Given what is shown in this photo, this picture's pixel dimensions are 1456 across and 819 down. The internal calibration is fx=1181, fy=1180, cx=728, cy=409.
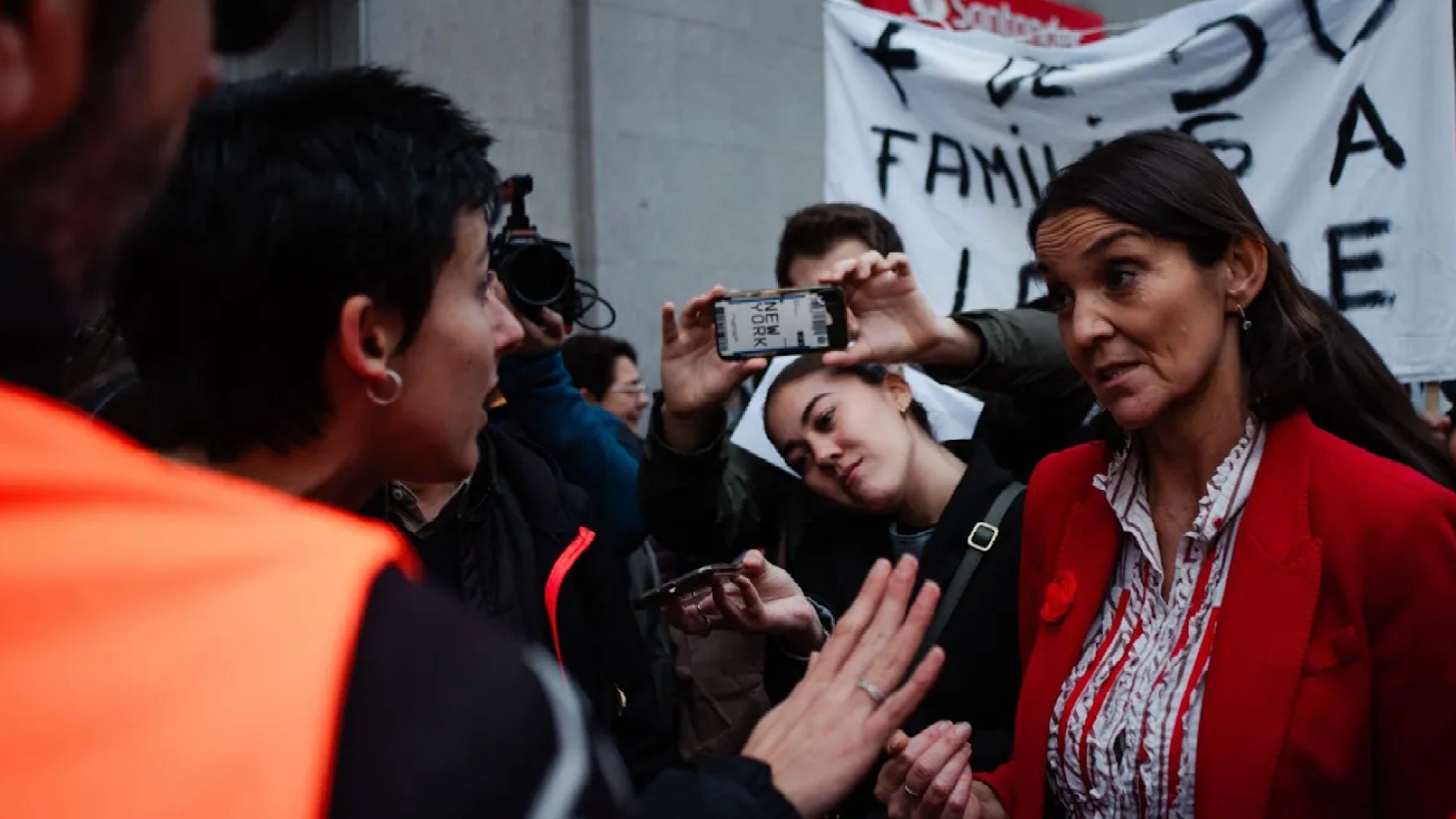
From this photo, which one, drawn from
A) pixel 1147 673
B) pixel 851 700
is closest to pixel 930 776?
pixel 1147 673

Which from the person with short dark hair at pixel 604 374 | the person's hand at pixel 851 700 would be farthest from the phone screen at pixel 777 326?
the person with short dark hair at pixel 604 374

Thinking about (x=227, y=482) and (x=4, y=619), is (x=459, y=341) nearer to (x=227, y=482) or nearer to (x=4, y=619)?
(x=227, y=482)

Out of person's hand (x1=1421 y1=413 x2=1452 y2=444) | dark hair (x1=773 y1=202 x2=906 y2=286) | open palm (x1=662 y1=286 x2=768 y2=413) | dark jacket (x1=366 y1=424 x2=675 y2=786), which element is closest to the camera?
dark jacket (x1=366 y1=424 x2=675 y2=786)

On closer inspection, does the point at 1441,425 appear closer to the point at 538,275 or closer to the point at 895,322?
the point at 895,322

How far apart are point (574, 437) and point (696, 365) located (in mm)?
357

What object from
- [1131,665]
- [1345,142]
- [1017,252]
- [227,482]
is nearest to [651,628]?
[1017,252]

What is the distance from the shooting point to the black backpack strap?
7.28ft

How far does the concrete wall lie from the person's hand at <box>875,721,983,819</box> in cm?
405

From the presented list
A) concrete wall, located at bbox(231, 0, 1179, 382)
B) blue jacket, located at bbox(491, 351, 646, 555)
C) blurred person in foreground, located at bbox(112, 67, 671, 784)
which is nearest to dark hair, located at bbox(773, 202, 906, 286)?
blue jacket, located at bbox(491, 351, 646, 555)

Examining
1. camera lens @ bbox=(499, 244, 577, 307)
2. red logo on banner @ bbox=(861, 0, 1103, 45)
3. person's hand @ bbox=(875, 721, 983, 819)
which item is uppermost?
red logo on banner @ bbox=(861, 0, 1103, 45)

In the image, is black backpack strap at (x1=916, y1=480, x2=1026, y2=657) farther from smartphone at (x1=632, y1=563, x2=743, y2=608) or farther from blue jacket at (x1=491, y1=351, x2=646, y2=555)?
blue jacket at (x1=491, y1=351, x2=646, y2=555)

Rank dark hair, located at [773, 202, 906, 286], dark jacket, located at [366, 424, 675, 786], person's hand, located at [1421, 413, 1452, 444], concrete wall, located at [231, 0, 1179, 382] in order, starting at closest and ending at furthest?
1. dark jacket, located at [366, 424, 675, 786]
2. person's hand, located at [1421, 413, 1452, 444]
3. dark hair, located at [773, 202, 906, 286]
4. concrete wall, located at [231, 0, 1179, 382]

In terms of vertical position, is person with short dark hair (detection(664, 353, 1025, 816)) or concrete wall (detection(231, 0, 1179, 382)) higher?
concrete wall (detection(231, 0, 1179, 382))

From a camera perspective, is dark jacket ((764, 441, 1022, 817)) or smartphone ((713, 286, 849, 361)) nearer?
dark jacket ((764, 441, 1022, 817))
